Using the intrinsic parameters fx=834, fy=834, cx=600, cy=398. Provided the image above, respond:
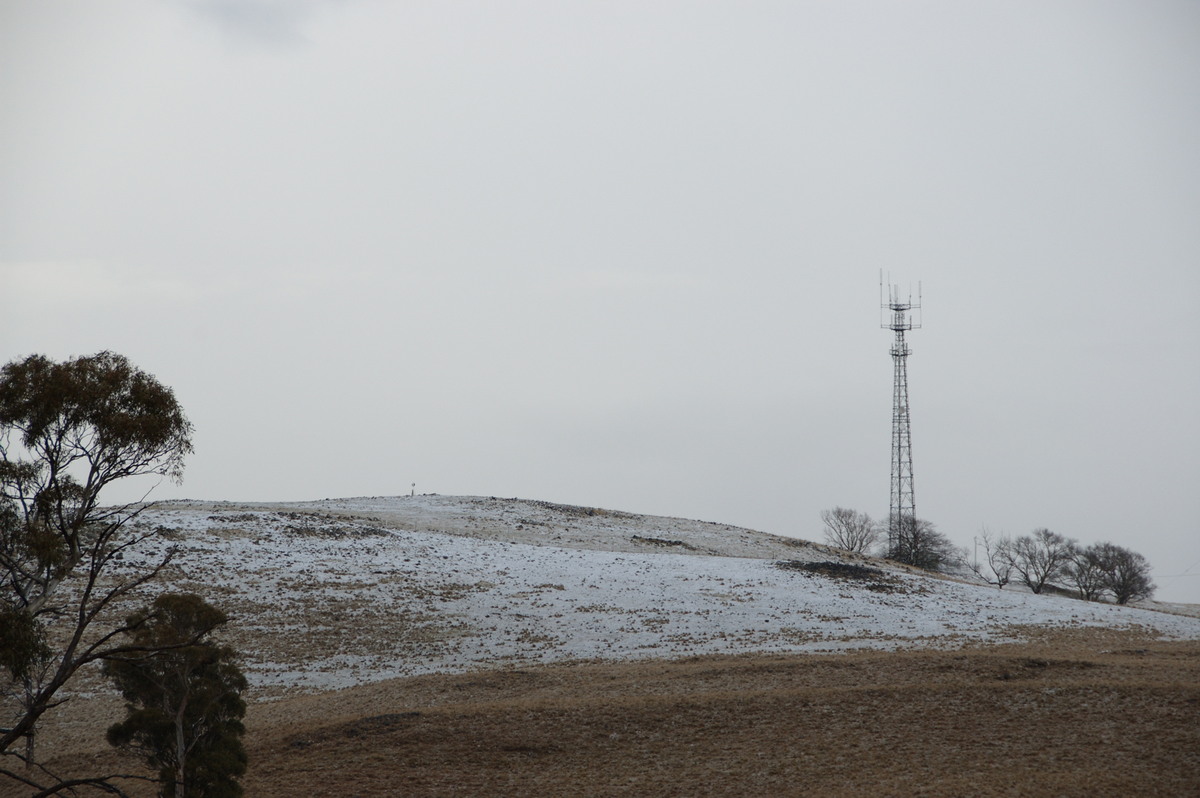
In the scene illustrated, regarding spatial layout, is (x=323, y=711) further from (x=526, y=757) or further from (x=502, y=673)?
(x=526, y=757)

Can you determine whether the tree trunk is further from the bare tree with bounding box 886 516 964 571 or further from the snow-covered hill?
the bare tree with bounding box 886 516 964 571

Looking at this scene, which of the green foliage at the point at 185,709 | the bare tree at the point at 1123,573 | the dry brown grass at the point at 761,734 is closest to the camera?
the green foliage at the point at 185,709

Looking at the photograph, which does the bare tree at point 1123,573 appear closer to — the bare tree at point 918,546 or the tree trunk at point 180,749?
the bare tree at point 918,546

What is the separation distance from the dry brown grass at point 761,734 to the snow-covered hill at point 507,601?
6.08m

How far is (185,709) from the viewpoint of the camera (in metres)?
17.5

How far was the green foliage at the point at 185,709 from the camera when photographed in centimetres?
1719

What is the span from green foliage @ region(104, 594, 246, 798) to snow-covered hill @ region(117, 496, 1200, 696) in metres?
13.4

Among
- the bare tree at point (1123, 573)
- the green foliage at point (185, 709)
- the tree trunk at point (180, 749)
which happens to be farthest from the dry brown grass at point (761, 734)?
the bare tree at point (1123, 573)

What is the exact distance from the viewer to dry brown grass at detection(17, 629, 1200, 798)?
61.2 ft

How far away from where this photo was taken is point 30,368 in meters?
14.9

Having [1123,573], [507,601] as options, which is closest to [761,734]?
[507,601]

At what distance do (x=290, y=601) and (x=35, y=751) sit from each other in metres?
16.5

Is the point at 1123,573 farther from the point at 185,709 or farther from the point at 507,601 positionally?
the point at 185,709

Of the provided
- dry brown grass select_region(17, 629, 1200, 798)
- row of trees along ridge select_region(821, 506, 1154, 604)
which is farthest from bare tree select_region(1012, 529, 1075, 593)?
dry brown grass select_region(17, 629, 1200, 798)
